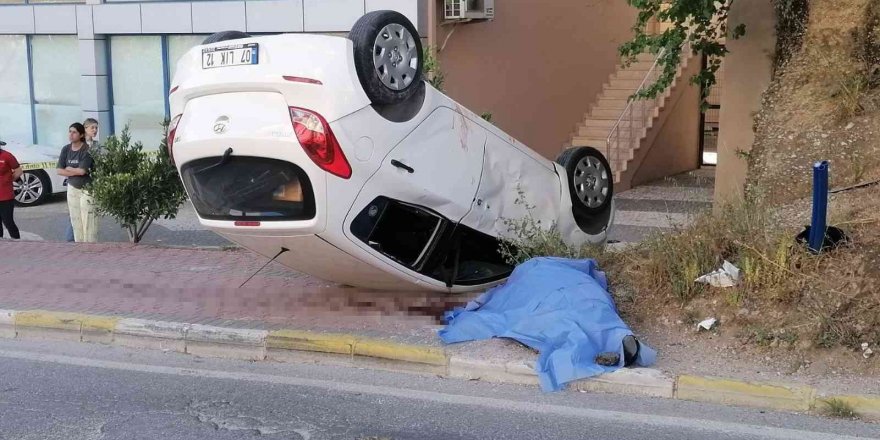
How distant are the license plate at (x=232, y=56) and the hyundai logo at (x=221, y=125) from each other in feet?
1.29

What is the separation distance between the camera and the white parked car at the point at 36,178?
51.4ft

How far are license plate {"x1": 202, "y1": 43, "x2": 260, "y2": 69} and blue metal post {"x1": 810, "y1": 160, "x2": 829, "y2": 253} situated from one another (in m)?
3.85

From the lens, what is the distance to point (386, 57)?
652 cm

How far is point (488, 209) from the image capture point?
7391mm

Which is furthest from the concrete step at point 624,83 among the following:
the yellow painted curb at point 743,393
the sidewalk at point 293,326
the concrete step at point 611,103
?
the yellow painted curb at point 743,393

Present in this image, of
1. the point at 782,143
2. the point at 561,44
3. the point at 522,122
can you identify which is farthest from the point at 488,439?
the point at 561,44

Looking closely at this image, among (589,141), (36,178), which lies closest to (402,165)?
(589,141)

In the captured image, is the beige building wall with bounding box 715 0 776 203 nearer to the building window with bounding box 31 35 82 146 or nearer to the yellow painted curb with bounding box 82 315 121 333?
the yellow painted curb with bounding box 82 315 121 333

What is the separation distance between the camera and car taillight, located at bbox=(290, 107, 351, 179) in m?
6.11

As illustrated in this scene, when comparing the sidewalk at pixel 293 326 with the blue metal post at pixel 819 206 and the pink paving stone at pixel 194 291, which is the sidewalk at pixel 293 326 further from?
the blue metal post at pixel 819 206

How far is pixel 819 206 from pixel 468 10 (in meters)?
8.50

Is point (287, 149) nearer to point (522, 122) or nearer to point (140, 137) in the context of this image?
point (522, 122)

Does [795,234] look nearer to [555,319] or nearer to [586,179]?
[555,319]

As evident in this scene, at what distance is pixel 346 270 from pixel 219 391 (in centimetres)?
137
